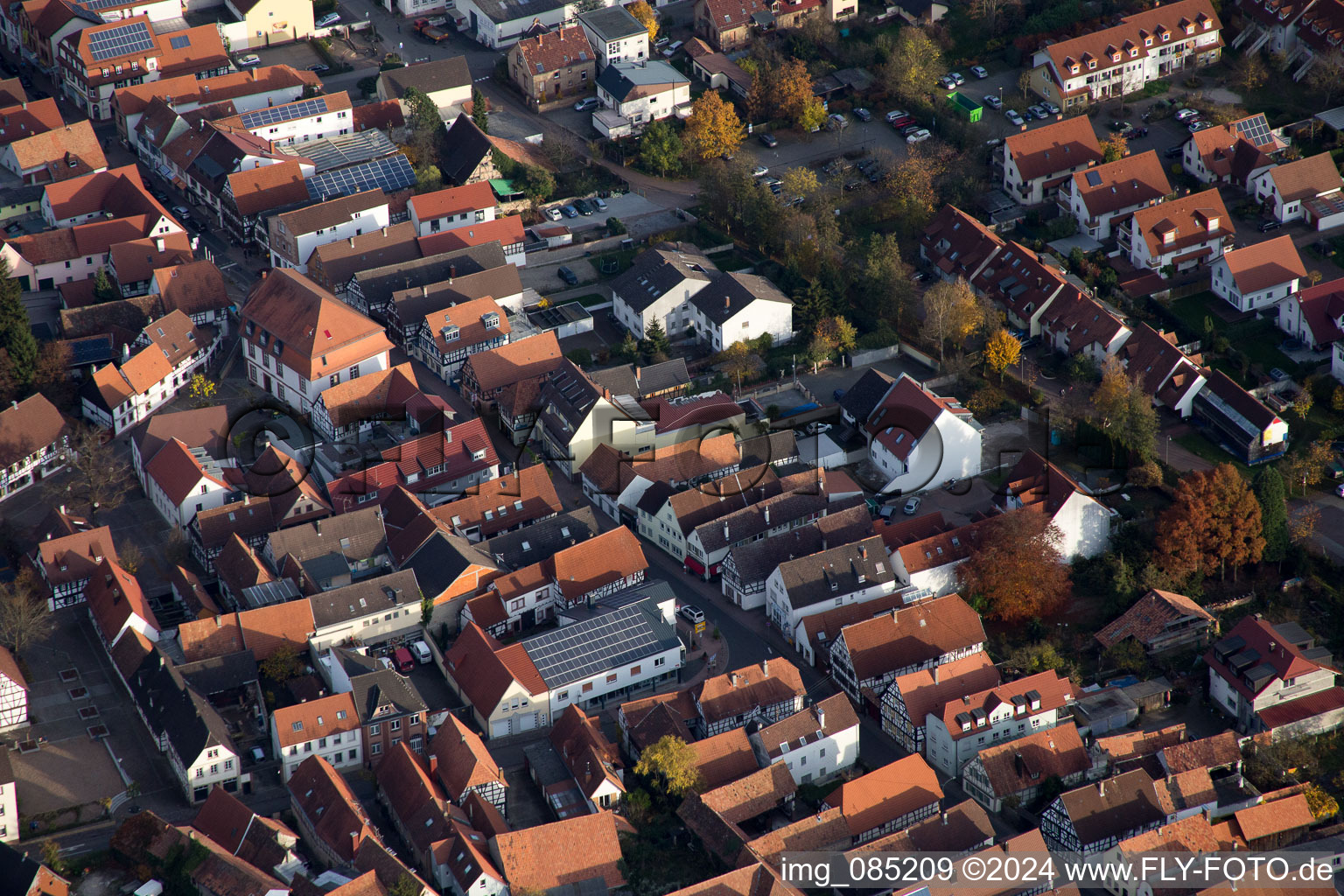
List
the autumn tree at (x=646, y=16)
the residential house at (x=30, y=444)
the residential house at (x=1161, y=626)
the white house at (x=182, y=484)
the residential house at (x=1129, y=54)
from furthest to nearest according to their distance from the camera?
1. the autumn tree at (x=646, y=16)
2. the residential house at (x=1129, y=54)
3. the residential house at (x=30, y=444)
4. the white house at (x=182, y=484)
5. the residential house at (x=1161, y=626)

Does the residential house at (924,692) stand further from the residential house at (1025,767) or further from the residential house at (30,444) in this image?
the residential house at (30,444)

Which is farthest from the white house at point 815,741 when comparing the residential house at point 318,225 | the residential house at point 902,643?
the residential house at point 318,225

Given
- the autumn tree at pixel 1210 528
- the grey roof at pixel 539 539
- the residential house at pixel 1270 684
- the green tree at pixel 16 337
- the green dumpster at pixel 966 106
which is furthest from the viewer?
the green dumpster at pixel 966 106

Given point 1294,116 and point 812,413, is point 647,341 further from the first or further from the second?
point 1294,116

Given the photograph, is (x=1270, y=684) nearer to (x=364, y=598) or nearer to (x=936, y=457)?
(x=936, y=457)

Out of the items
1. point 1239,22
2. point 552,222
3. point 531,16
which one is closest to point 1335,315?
point 1239,22

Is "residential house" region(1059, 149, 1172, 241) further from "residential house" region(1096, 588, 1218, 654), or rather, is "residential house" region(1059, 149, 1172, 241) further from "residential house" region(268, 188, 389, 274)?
"residential house" region(268, 188, 389, 274)

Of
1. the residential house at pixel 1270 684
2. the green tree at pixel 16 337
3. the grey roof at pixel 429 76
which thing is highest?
the green tree at pixel 16 337

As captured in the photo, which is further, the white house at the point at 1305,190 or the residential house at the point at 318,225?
the white house at the point at 1305,190
